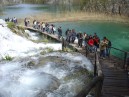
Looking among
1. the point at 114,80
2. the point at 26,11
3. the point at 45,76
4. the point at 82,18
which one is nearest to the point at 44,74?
the point at 45,76

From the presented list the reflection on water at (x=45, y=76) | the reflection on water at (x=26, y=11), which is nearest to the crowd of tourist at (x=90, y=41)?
the reflection on water at (x=45, y=76)

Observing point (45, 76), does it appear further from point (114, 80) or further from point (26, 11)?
point (26, 11)

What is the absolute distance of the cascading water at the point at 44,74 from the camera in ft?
51.1

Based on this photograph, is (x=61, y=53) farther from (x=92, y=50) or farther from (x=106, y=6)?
(x=106, y=6)

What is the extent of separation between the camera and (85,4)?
73688 millimetres

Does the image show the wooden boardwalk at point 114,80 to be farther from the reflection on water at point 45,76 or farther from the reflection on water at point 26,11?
the reflection on water at point 26,11

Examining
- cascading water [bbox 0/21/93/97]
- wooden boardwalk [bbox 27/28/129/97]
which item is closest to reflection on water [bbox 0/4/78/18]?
cascading water [bbox 0/21/93/97]

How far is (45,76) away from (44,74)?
0.46 metres

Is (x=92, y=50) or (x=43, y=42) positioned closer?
(x=92, y=50)

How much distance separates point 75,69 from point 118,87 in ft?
20.9

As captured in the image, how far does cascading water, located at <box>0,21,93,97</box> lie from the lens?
15.6m

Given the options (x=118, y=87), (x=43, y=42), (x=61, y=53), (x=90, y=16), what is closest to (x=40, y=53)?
(x=61, y=53)

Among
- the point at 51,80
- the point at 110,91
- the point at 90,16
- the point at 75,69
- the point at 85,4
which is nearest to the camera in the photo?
the point at 110,91

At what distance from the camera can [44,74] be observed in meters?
18.4
